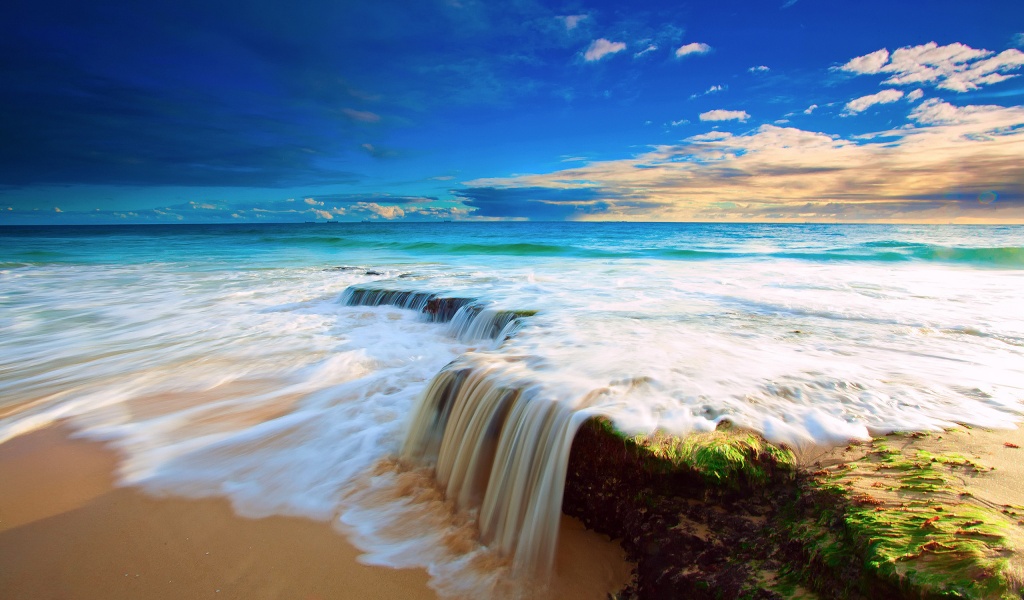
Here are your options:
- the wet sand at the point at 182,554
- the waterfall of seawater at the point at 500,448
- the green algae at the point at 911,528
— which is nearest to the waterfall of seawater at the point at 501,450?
the waterfall of seawater at the point at 500,448

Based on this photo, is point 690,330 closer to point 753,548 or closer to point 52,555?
point 753,548

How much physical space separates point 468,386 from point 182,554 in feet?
6.74

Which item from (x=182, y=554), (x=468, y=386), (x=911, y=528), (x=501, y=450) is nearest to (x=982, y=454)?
(x=911, y=528)

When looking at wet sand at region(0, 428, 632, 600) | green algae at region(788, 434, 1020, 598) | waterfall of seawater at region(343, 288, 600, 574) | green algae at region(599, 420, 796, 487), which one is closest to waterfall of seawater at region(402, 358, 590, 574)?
waterfall of seawater at region(343, 288, 600, 574)

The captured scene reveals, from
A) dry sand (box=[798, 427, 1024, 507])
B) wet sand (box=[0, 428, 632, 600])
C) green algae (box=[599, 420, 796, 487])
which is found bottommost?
wet sand (box=[0, 428, 632, 600])

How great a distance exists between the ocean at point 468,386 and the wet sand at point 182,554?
0.51 ft

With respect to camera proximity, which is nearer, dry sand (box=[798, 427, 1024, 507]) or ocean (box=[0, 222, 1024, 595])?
dry sand (box=[798, 427, 1024, 507])

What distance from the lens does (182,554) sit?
287 centimetres

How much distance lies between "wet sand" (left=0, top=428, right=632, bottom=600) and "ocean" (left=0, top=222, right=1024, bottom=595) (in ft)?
0.51

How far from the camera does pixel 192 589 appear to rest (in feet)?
8.53

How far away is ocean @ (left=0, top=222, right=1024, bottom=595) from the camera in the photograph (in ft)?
10.3

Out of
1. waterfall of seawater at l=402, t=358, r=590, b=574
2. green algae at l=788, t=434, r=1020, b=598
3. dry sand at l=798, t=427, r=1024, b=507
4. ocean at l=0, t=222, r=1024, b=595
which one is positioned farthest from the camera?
ocean at l=0, t=222, r=1024, b=595

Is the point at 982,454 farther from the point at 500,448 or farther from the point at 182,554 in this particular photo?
the point at 182,554

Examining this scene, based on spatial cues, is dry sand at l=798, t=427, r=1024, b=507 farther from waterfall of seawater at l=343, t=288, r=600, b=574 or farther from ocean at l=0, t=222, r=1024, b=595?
waterfall of seawater at l=343, t=288, r=600, b=574
